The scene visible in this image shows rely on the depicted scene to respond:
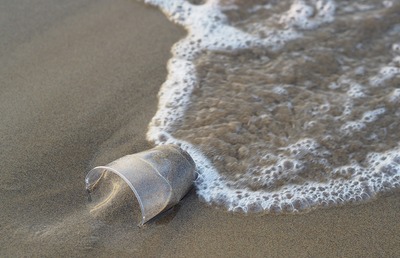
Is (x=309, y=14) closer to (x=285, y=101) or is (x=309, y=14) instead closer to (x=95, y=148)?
(x=285, y=101)

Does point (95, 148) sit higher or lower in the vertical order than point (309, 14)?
lower

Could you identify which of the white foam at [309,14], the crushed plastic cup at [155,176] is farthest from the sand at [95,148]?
the white foam at [309,14]

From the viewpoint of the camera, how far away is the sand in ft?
7.66

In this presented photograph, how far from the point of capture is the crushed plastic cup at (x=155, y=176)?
92.0 inches

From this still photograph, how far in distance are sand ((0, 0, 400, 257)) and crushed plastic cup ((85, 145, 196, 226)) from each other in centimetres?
9

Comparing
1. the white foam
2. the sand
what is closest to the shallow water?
the white foam

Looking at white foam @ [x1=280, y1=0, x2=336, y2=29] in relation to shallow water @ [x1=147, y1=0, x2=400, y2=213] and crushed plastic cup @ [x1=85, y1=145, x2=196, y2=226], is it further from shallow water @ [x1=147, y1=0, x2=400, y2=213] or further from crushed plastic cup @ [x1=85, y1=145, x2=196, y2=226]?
crushed plastic cup @ [x1=85, y1=145, x2=196, y2=226]

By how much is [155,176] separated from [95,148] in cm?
59

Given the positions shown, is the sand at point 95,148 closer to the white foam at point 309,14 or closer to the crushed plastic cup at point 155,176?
the crushed plastic cup at point 155,176

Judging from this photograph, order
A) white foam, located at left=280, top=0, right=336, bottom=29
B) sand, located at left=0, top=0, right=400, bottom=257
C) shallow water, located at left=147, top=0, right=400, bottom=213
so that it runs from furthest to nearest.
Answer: white foam, located at left=280, top=0, right=336, bottom=29
shallow water, located at left=147, top=0, right=400, bottom=213
sand, located at left=0, top=0, right=400, bottom=257

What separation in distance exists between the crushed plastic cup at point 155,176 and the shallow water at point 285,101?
0.58ft

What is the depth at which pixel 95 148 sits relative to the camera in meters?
2.84

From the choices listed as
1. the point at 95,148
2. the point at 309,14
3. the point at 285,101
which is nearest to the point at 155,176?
the point at 95,148

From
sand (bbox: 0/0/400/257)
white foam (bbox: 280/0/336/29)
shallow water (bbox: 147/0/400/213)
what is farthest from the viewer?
white foam (bbox: 280/0/336/29)
